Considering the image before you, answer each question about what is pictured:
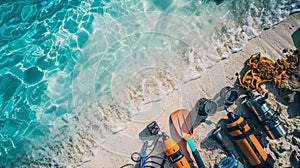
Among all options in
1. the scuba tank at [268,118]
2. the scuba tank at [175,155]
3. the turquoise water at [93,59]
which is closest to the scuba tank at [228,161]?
the scuba tank at [175,155]

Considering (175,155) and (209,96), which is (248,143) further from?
(175,155)

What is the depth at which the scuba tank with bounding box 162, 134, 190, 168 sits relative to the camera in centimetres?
960

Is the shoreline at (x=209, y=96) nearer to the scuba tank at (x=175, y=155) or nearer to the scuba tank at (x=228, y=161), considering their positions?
the scuba tank at (x=228, y=161)

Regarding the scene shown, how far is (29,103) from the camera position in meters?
10.8

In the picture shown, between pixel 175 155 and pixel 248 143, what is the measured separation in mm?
2109

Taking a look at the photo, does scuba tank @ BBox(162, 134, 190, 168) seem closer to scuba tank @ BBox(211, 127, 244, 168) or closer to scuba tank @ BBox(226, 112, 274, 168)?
scuba tank @ BBox(211, 127, 244, 168)

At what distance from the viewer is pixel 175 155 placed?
9.65 meters

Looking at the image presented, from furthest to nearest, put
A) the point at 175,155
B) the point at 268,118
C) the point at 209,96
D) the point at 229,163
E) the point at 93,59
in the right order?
the point at 93,59 < the point at 209,96 < the point at 268,118 < the point at 175,155 < the point at 229,163

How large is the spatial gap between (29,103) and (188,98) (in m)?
5.01

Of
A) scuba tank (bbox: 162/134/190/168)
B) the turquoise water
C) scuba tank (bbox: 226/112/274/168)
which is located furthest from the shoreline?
scuba tank (bbox: 162/134/190/168)

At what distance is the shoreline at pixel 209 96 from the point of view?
10.1m

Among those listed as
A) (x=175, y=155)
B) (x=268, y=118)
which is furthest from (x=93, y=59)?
(x=268, y=118)

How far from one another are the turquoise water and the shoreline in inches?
9.6

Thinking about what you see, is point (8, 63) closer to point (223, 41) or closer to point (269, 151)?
point (223, 41)
